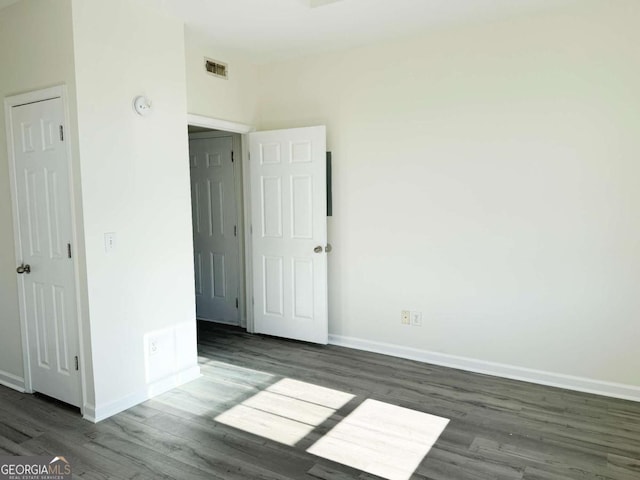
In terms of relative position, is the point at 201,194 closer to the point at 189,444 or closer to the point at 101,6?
the point at 101,6

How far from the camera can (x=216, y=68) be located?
4285mm

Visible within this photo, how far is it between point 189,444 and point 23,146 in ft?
7.51

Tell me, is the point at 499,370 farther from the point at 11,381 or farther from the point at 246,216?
the point at 11,381

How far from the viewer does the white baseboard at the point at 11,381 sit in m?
3.52

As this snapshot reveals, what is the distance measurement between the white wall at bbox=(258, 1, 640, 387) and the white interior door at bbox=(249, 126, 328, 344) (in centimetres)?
18

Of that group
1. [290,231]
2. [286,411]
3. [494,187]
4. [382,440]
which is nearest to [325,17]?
[494,187]

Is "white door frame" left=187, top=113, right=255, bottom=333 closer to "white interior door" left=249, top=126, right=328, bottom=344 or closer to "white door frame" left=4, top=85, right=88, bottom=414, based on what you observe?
"white interior door" left=249, top=126, right=328, bottom=344

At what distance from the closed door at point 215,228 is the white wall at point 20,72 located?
2166 mm

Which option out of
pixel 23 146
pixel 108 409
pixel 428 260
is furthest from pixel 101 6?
pixel 428 260

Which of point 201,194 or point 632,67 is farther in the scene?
point 201,194

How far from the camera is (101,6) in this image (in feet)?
9.76

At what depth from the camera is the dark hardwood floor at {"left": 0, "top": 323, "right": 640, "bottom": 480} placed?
251 centimetres

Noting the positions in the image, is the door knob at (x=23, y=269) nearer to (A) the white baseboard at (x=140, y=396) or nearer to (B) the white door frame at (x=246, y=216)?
(A) the white baseboard at (x=140, y=396)

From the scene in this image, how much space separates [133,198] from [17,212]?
88 centimetres
